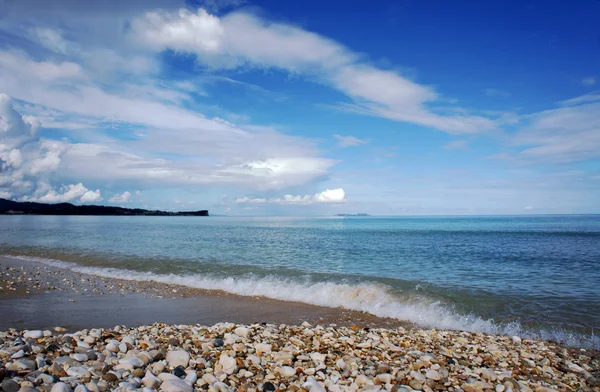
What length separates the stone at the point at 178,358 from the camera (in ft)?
19.7

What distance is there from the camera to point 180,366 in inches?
233

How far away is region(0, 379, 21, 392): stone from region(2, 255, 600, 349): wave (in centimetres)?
972

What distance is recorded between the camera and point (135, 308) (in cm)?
1160

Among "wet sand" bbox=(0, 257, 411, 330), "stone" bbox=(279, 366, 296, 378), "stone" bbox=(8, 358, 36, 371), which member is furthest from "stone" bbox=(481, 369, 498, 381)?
"stone" bbox=(8, 358, 36, 371)

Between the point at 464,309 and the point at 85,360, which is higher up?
the point at 85,360

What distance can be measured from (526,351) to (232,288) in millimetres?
11688

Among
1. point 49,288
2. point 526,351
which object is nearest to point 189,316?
point 49,288

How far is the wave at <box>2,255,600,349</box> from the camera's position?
10.0m

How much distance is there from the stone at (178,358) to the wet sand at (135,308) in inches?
154

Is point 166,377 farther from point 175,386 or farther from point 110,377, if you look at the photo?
point 110,377

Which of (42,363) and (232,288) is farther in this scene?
(232,288)

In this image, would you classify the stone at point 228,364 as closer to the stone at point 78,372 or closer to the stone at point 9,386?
the stone at point 78,372

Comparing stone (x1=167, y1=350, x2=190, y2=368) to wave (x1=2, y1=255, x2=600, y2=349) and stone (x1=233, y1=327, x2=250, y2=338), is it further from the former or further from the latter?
wave (x1=2, y1=255, x2=600, y2=349)

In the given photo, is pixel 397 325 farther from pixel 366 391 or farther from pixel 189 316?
pixel 189 316
